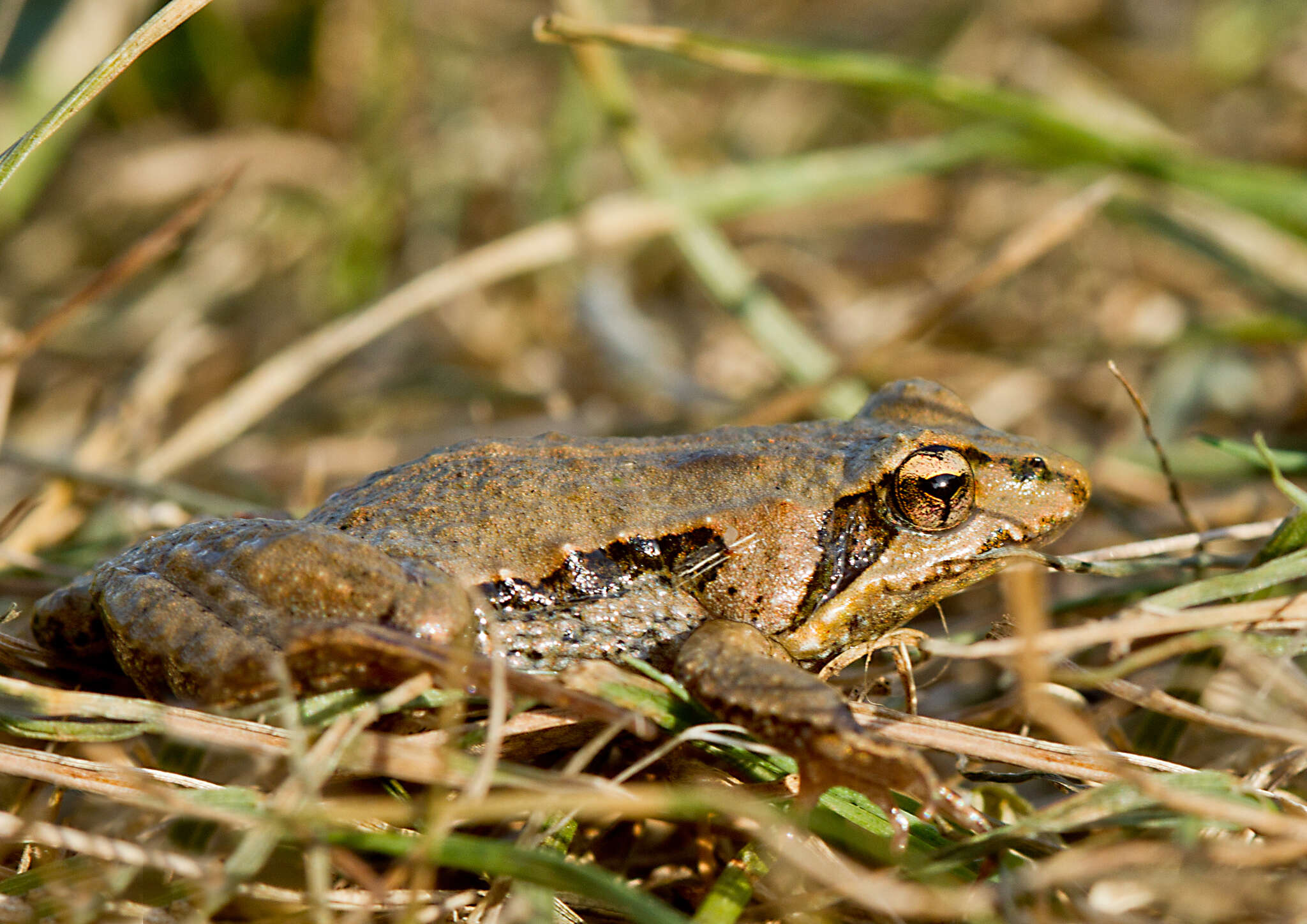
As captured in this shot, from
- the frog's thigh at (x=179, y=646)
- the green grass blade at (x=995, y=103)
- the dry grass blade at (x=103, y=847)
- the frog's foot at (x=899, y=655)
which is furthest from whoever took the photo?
the green grass blade at (x=995, y=103)

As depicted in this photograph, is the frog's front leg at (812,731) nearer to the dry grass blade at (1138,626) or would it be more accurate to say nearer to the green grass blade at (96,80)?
the dry grass blade at (1138,626)

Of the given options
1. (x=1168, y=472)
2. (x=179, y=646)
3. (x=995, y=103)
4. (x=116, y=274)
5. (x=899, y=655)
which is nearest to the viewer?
(x=179, y=646)

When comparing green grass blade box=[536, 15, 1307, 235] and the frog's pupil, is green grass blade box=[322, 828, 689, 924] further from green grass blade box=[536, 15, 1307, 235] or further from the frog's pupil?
green grass blade box=[536, 15, 1307, 235]

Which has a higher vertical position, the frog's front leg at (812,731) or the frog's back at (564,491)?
the frog's back at (564,491)

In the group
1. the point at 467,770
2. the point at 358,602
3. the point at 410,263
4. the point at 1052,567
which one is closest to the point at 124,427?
the point at 410,263

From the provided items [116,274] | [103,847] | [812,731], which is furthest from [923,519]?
[116,274]

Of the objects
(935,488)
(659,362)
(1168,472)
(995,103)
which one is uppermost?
(995,103)

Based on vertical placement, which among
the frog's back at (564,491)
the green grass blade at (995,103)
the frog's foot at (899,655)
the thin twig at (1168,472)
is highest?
the green grass blade at (995,103)

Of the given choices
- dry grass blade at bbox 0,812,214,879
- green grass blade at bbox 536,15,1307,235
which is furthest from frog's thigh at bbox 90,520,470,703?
green grass blade at bbox 536,15,1307,235

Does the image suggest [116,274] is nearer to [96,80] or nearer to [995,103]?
[96,80]

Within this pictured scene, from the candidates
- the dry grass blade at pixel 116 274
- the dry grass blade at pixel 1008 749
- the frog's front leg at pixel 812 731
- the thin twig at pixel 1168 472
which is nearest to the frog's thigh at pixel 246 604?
the frog's front leg at pixel 812 731
